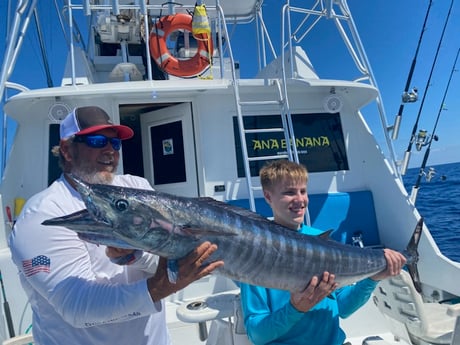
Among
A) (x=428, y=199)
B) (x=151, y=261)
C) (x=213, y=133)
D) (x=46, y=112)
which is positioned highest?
(x=46, y=112)

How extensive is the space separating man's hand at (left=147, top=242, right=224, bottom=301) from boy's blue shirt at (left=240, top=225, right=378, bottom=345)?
0.59 metres

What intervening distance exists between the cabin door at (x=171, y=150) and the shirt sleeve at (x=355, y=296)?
2891 mm

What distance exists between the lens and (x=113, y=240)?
45.9 inches

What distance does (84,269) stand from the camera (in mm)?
1259

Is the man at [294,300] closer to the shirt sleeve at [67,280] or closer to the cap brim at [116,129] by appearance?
the shirt sleeve at [67,280]

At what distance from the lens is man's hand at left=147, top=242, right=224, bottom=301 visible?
1.23m

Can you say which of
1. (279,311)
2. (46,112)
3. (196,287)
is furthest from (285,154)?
(279,311)

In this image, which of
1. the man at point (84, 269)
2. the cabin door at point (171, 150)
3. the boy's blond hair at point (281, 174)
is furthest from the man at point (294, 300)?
the cabin door at point (171, 150)

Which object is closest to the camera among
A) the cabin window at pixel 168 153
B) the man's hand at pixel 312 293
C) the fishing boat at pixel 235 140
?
the man's hand at pixel 312 293

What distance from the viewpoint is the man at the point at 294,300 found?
5.38 feet

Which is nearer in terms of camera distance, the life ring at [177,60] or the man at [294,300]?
the man at [294,300]

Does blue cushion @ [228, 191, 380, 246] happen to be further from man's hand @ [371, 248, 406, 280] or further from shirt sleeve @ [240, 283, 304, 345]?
shirt sleeve @ [240, 283, 304, 345]

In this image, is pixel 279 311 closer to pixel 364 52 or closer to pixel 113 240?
pixel 113 240

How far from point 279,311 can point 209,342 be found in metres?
1.27
